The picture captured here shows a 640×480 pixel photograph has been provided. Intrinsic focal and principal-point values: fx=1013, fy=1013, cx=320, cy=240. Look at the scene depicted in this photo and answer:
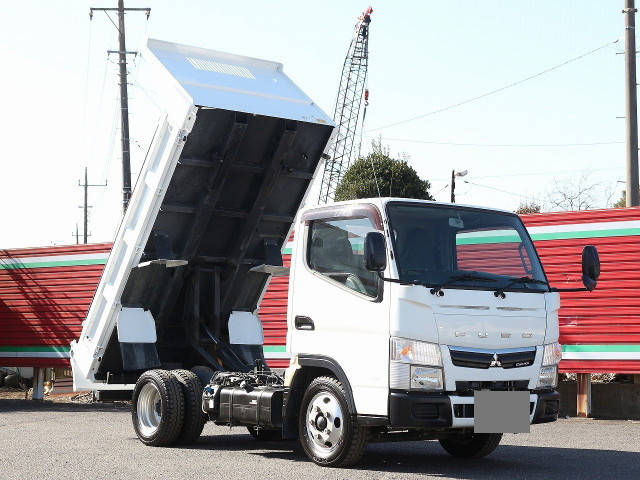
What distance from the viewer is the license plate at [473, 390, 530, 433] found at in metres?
7.76

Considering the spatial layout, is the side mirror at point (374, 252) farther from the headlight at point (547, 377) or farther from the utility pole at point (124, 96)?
the utility pole at point (124, 96)

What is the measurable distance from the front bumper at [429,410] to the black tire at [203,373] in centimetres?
282

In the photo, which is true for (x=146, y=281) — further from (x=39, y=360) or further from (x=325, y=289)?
(x=39, y=360)

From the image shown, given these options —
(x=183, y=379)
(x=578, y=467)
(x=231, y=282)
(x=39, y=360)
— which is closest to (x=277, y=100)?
(x=231, y=282)

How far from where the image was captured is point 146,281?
10.5 m

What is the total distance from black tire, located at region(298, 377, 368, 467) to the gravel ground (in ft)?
0.33

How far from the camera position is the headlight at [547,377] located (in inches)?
323

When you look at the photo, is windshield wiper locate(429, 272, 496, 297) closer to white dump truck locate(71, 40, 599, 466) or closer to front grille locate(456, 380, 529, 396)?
white dump truck locate(71, 40, 599, 466)

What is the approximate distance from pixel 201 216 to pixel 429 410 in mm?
3729

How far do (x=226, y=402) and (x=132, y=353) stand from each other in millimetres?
1475

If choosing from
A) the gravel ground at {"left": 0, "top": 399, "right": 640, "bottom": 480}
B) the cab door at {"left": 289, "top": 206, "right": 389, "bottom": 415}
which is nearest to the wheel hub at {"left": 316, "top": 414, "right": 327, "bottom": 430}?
the gravel ground at {"left": 0, "top": 399, "right": 640, "bottom": 480}

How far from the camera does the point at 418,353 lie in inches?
303

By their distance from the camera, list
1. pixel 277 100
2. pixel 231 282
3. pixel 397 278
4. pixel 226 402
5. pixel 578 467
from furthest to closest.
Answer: pixel 231 282
pixel 277 100
pixel 226 402
pixel 578 467
pixel 397 278

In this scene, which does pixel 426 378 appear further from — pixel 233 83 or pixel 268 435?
pixel 233 83
